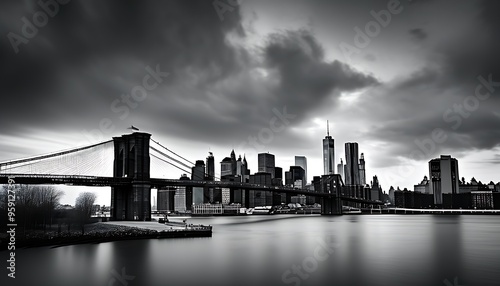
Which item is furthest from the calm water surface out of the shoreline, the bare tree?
the bare tree

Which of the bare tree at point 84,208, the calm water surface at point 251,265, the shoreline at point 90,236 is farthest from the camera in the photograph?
the bare tree at point 84,208

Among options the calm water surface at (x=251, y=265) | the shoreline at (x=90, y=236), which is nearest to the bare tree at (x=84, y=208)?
the shoreline at (x=90, y=236)

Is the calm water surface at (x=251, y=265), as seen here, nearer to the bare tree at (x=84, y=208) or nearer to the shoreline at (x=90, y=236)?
the shoreline at (x=90, y=236)

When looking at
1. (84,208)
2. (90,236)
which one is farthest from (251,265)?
(84,208)

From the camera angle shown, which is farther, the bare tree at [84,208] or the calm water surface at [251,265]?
the bare tree at [84,208]

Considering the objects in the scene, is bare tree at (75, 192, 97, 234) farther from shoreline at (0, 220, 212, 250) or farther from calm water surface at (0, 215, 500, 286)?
calm water surface at (0, 215, 500, 286)

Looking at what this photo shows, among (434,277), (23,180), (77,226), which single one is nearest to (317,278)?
(434,277)

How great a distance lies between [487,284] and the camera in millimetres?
22922

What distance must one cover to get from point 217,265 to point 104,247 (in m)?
14.6

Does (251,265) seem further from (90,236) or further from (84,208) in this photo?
(84,208)

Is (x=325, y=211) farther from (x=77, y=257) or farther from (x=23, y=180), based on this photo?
(x=77, y=257)

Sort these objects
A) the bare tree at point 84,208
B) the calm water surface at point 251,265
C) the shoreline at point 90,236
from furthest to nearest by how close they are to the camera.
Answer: the bare tree at point 84,208 → the shoreline at point 90,236 → the calm water surface at point 251,265

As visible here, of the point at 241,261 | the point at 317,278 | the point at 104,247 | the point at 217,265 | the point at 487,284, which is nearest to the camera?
the point at 487,284

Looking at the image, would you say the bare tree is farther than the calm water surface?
Yes
